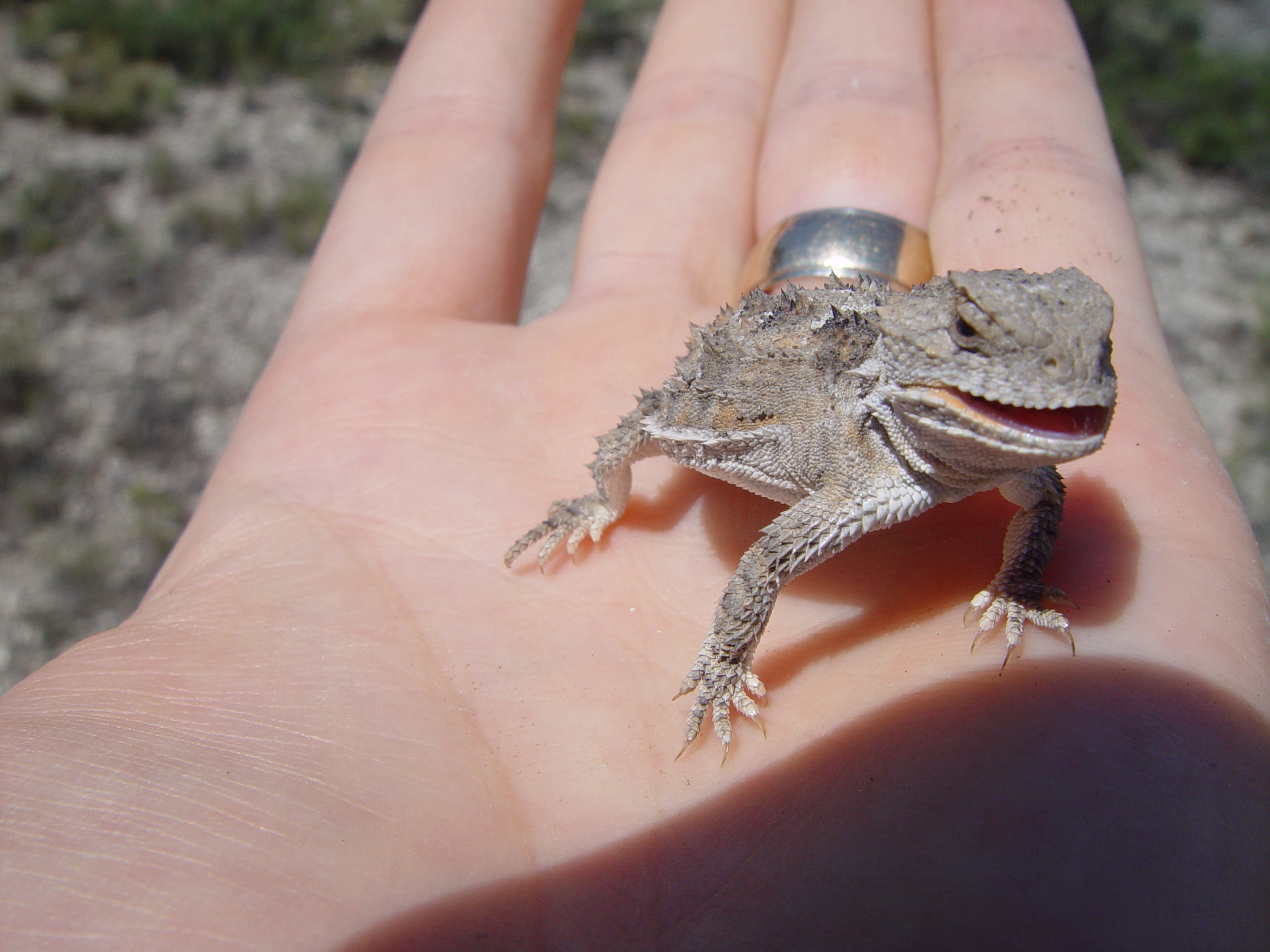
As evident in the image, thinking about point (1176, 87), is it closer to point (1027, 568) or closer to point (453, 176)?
point (453, 176)

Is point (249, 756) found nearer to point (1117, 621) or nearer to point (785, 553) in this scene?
point (785, 553)

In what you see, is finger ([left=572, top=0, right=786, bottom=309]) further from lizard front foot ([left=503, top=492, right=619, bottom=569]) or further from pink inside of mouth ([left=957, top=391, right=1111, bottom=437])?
pink inside of mouth ([left=957, top=391, right=1111, bottom=437])

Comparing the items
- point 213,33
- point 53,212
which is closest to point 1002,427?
point 53,212

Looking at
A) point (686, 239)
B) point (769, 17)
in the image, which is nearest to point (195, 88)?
point (769, 17)

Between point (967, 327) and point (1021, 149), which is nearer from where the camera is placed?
point (967, 327)

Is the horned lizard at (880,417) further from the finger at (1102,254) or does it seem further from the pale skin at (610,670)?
the finger at (1102,254)

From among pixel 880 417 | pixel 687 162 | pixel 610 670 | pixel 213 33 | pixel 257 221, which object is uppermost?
pixel 880 417
